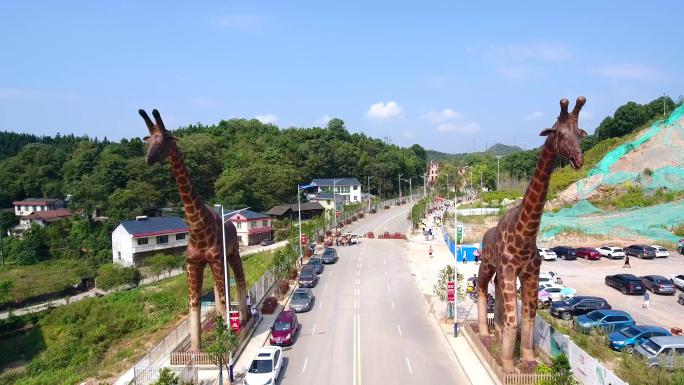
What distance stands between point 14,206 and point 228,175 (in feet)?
165

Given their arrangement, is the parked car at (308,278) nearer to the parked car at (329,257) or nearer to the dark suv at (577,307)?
the parked car at (329,257)

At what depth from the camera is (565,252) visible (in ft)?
146

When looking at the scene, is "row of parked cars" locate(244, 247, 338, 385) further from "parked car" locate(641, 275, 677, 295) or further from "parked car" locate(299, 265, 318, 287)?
"parked car" locate(641, 275, 677, 295)

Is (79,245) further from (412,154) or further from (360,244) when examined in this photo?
(412,154)

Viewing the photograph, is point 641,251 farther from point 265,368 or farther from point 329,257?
point 265,368

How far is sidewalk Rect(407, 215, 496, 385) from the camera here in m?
19.8

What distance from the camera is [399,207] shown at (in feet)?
334

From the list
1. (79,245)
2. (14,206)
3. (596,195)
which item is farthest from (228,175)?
(596,195)

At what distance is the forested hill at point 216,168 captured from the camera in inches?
2978

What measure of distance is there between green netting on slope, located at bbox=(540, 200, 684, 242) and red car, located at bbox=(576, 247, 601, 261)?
22.2 ft

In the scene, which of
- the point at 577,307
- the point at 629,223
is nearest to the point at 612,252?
the point at 629,223

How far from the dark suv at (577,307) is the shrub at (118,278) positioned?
39709 millimetres

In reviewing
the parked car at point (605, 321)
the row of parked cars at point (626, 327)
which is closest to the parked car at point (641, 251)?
the row of parked cars at point (626, 327)

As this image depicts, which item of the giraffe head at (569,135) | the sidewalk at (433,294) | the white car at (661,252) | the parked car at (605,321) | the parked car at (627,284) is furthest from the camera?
the white car at (661,252)
